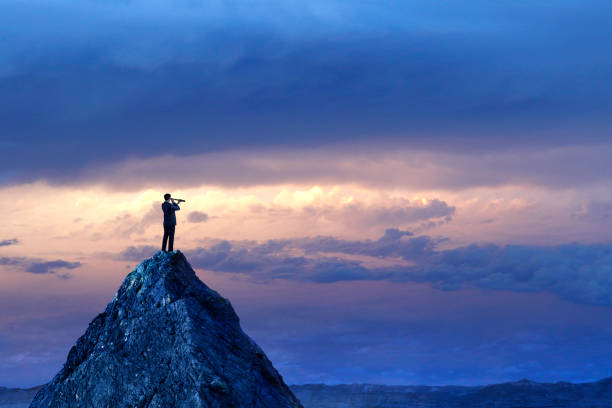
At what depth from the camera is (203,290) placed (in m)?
29.5

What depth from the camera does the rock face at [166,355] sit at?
2456cm

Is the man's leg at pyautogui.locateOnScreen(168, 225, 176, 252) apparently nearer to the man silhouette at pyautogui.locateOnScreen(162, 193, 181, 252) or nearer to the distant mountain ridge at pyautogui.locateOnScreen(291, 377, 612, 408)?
the man silhouette at pyautogui.locateOnScreen(162, 193, 181, 252)

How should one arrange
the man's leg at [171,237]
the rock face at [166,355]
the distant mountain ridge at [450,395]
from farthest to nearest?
1. the distant mountain ridge at [450,395]
2. the man's leg at [171,237]
3. the rock face at [166,355]

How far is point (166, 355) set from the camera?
84.0 feet

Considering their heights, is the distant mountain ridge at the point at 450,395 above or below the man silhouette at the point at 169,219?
below

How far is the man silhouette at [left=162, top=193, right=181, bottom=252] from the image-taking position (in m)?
33.1

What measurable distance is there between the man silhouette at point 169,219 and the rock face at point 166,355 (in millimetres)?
1969

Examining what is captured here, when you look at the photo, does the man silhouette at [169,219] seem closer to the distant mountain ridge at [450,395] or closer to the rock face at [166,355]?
the rock face at [166,355]

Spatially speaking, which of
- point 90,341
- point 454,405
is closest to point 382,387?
point 454,405

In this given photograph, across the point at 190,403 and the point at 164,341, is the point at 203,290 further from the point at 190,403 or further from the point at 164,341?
the point at 190,403

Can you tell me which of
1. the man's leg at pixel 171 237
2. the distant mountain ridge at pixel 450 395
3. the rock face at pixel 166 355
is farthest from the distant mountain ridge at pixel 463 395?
the rock face at pixel 166 355

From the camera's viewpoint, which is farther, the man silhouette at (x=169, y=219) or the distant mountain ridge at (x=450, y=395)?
the distant mountain ridge at (x=450, y=395)

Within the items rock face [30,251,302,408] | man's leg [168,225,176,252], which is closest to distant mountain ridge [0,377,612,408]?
man's leg [168,225,176,252]

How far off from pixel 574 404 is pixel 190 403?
135 m
